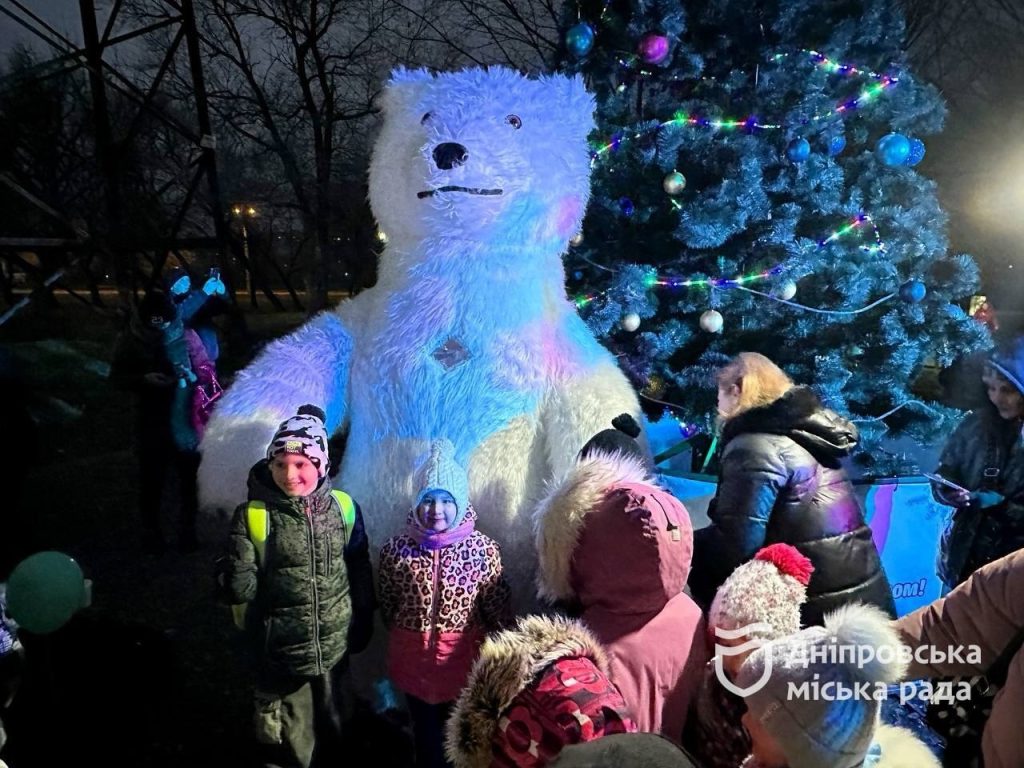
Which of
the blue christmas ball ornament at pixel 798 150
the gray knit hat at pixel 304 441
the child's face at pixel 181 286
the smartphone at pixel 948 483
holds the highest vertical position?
the blue christmas ball ornament at pixel 798 150

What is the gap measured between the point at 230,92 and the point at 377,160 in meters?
7.62

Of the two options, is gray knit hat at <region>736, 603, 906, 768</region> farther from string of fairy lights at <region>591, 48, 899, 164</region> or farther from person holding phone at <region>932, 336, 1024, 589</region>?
string of fairy lights at <region>591, 48, 899, 164</region>

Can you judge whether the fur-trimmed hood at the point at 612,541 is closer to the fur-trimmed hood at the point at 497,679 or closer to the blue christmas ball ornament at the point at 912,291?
the fur-trimmed hood at the point at 497,679

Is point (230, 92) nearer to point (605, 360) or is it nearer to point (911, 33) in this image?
point (605, 360)

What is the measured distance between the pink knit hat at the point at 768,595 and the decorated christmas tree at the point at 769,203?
219 cm

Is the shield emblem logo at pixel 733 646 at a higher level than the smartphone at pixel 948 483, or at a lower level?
lower

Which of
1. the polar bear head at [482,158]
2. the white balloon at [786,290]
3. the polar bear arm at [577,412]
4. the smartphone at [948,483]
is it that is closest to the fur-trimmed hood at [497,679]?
the polar bear arm at [577,412]

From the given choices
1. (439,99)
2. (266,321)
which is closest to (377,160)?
(439,99)

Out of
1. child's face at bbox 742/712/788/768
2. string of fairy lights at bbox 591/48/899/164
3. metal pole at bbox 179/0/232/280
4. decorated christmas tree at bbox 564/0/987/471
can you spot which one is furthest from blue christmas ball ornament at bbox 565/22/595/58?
metal pole at bbox 179/0/232/280

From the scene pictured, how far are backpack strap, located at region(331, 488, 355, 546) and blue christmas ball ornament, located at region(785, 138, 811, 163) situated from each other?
2.99m

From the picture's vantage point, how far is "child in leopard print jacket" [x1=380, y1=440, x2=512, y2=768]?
2.16m

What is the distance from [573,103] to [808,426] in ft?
5.38

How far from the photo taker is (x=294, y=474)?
211 centimetres

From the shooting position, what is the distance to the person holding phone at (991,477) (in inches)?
112
